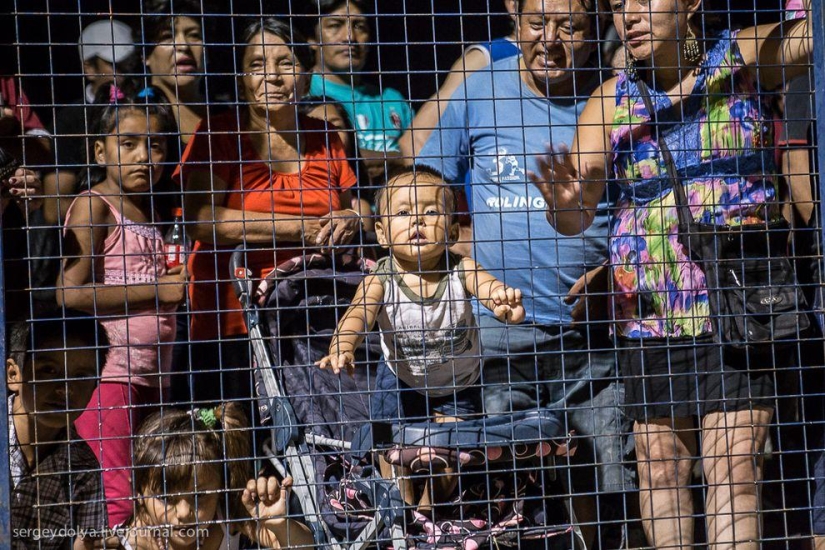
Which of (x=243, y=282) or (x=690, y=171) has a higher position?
(x=690, y=171)

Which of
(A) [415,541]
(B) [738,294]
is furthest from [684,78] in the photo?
(A) [415,541]

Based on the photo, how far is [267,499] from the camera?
299cm

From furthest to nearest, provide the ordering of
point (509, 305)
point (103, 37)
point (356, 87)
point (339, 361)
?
1. point (103, 37)
2. point (356, 87)
3. point (509, 305)
4. point (339, 361)

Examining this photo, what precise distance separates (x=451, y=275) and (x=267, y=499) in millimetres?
1014

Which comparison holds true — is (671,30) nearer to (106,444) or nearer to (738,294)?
(738,294)

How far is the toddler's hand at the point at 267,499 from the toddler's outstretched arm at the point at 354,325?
38 cm

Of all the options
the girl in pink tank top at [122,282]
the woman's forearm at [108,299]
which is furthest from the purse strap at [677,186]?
the woman's forearm at [108,299]

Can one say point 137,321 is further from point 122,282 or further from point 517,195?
point 517,195

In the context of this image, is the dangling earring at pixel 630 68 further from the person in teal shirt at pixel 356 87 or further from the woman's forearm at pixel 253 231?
the person in teal shirt at pixel 356 87

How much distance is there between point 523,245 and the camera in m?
3.90

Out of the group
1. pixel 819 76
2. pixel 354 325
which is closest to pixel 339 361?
pixel 354 325

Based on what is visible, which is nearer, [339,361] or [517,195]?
[339,361]

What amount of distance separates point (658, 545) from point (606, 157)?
1.25 metres

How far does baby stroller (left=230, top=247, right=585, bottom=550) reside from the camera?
10.3ft
